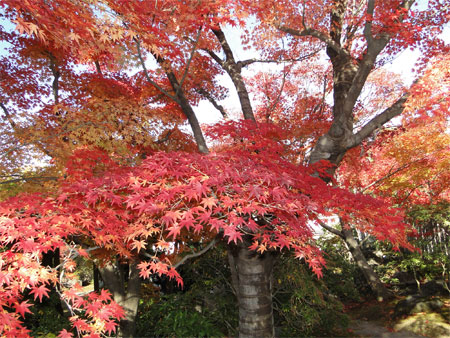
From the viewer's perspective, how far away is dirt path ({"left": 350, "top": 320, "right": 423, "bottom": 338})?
8.38 meters

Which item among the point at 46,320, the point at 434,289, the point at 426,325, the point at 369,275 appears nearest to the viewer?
the point at 46,320

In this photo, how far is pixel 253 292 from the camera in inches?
216

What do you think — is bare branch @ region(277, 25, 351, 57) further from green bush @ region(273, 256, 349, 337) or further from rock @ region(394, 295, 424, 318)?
rock @ region(394, 295, 424, 318)

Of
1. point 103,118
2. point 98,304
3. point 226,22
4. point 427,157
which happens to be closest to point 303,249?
point 98,304

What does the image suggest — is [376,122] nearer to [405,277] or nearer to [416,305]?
[416,305]

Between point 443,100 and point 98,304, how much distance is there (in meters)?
6.76

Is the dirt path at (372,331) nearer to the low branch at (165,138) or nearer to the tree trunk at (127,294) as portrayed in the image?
the tree trunk at (127,294)

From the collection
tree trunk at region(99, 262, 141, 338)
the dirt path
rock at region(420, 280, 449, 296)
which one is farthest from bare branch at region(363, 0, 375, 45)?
rock at region(420, 280, 449, 296)

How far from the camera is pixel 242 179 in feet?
12.2

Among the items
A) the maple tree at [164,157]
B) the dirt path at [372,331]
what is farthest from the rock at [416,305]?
the maple tree at [164,157]

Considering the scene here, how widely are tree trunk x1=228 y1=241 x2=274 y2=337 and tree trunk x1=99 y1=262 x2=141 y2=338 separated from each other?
3.33m

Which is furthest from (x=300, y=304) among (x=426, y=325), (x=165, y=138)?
(x=165, y=138)

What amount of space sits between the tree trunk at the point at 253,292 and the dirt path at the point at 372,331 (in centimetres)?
498

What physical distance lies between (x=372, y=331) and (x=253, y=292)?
5916mm
